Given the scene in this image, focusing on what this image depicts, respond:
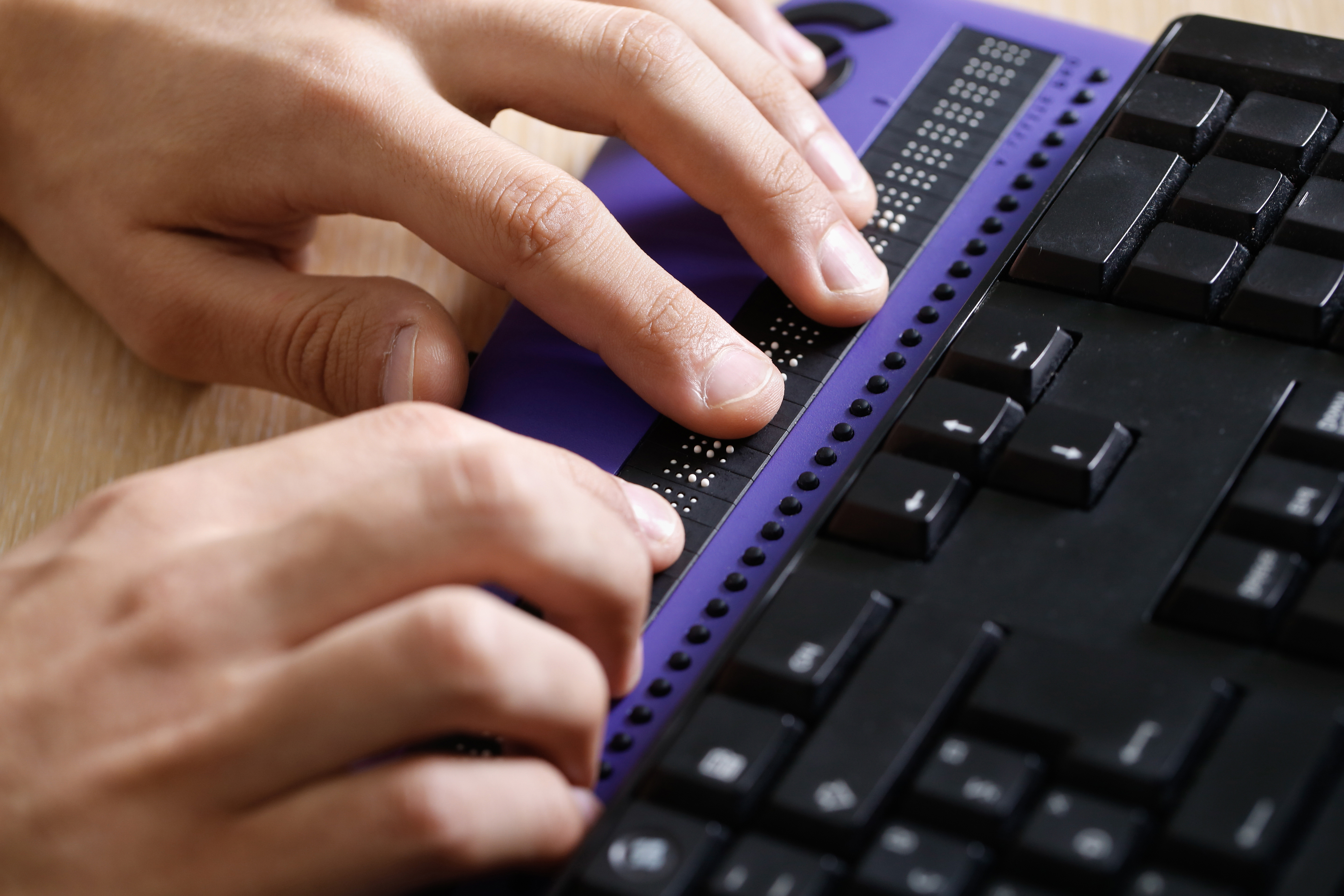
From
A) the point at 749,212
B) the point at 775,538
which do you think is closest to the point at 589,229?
the point at 749,212

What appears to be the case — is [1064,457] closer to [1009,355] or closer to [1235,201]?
[1009,355]

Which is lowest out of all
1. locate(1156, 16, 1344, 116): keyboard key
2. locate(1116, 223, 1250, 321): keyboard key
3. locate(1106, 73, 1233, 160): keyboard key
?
locate(1116, 223, 1250, 321): keyboard key

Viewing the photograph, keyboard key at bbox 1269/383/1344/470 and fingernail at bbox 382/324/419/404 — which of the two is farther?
fingernail at bbox 382/324/419/404

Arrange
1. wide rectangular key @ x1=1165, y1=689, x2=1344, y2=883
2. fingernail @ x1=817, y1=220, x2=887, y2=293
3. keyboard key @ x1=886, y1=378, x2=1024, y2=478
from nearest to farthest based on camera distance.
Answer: wide rectangular key @ x1=1165, y1=689, x2=1344, y2=883 < keyboard key @ x1=886, y1=378, x2=1024, y2=478 < fingernail @ x1=817, y1=220, x2=887, y2=293

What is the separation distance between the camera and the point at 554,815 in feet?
1.27

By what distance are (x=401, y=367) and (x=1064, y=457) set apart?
1.03 ft

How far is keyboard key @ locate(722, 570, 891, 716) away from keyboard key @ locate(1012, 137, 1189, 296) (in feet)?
0.58

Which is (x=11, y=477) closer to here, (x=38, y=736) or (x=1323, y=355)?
(x=38, y=736)

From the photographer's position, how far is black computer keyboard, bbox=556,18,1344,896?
35 centimetres

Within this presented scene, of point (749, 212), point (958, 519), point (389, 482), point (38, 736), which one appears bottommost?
point (38, 736)

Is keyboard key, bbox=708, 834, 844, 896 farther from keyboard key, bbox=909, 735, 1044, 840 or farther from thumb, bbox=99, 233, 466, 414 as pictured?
thumb, bbox=99, 233, 466, 414

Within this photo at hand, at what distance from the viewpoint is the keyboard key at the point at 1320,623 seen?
0.38m

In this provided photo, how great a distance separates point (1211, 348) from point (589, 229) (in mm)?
281

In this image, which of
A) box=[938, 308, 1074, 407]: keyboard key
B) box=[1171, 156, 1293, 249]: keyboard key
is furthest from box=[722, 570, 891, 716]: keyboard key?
box=[1171, 156, 1293, 249]: keyboard key
